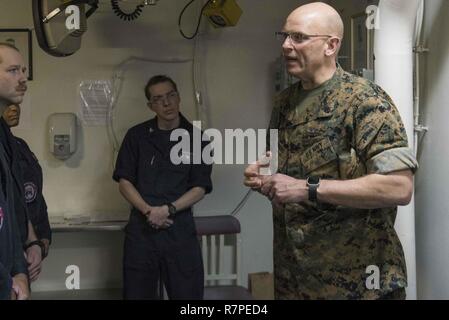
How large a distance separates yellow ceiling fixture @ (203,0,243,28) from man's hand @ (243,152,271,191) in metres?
1.45

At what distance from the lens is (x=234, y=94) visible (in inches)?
124

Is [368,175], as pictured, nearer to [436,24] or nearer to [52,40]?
[436,24]

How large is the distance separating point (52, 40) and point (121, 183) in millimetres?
780

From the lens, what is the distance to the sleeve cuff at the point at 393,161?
1259 millimetres

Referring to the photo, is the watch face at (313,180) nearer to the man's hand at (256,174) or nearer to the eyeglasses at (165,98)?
the man's hand at (256,174)

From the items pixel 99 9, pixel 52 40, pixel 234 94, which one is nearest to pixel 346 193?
pixel 52 40

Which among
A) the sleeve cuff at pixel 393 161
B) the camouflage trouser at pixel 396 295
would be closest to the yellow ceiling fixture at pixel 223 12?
the sleeve cuff at pixel 393 161

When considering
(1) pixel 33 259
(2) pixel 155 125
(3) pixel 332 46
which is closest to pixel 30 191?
(1) pixel 33 259

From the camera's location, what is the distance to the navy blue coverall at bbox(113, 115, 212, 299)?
247 cm

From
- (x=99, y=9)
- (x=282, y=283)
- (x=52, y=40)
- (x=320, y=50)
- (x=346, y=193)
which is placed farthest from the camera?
(x=99, y=9)

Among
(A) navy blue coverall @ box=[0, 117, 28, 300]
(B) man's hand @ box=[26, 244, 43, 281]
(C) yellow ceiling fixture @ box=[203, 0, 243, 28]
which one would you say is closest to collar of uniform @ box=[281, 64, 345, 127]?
(A) navy blue coverall @ box=[0, 117, 28, 300]

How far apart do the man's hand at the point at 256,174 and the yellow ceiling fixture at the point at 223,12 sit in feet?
4.77

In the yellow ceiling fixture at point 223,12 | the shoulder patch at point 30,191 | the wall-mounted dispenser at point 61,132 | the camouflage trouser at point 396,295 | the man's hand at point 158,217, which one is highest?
the yellow ceiling fixture at point 223,12
